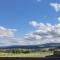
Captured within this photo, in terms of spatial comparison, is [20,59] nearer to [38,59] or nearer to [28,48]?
[38,59]

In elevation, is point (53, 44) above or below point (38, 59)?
above

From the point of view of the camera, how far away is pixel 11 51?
2.82 metres

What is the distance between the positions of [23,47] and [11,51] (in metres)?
0.24

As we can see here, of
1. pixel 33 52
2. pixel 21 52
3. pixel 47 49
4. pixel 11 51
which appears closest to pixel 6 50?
pixel 11 51

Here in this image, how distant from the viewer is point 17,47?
2.80m

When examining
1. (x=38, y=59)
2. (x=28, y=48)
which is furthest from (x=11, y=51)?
(x=38, y=59)

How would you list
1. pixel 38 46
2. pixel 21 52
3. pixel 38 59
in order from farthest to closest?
pixel 38 46
pixel 21 52
pixel 38 59

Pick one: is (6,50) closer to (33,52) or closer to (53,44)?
(33,52)

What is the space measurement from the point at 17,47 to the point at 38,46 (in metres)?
0.42

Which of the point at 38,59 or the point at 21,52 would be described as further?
the point at 21,52

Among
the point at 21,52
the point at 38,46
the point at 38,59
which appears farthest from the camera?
the point at 38,46

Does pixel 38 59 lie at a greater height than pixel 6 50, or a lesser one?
lesser

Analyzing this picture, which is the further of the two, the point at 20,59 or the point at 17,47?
the point at 17,47

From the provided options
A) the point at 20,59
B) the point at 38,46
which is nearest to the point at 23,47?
the point at 38,46
